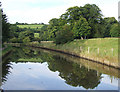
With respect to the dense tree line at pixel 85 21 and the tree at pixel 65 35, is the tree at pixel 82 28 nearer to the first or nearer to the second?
the dense tree line at pixel 85 21

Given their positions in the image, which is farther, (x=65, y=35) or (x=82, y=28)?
(x=82, y=28)

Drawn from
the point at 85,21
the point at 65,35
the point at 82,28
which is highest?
the point at 85,21

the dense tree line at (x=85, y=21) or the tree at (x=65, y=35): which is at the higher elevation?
the dense tree line at (x=85, y=21)

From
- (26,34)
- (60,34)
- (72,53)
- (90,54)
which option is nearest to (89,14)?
(60,34)

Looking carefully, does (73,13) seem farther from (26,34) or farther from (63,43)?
(26,34)

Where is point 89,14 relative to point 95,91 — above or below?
above

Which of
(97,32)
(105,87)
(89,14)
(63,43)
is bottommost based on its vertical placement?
(105,87)

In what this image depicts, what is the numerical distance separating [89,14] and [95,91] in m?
56.4

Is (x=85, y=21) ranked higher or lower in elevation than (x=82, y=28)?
higher

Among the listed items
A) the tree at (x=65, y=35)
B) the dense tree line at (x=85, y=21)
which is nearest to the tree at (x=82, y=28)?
the dense tree line at (x=85, y=21)

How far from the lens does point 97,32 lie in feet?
223

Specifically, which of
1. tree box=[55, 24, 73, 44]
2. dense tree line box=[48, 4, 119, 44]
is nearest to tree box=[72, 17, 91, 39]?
dense tree line box=[48, 4, 119, 44]

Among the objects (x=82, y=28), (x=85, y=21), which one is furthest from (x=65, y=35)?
(x=85, y=21)

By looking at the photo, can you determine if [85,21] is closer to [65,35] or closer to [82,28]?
[82,28]
